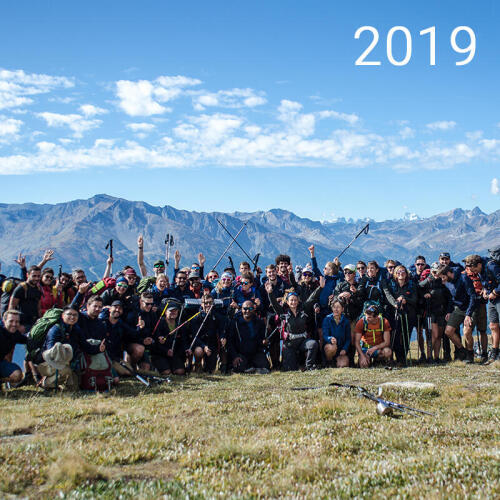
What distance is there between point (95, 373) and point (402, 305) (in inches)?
481

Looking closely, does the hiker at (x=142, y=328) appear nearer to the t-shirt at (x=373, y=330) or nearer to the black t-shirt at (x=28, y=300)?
the black t-shirt at (x=28, y=300)

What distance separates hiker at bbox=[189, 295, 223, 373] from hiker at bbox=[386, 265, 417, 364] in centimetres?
725

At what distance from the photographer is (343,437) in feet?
30.7

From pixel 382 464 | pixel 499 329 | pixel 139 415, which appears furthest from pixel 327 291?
pixel 382 464

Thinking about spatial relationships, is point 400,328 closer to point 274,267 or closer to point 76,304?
point 274,267

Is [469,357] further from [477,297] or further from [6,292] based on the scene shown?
[6,292]

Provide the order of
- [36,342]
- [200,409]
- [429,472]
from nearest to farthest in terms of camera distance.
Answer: [429,472], [200,409], [36,342]

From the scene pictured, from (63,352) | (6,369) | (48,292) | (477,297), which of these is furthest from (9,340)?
(477,297)

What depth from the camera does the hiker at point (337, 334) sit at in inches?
758

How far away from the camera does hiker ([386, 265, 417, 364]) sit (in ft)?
65.0

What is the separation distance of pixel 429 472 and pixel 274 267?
13885mm

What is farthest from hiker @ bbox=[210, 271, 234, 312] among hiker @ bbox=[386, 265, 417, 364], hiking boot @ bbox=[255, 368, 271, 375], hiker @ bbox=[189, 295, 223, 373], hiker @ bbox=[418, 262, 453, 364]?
hiker @ bbox=[418, 262, 453, 364]

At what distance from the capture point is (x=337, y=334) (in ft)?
63.7

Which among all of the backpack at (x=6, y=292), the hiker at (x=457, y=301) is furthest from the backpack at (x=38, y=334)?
the hiker at (x=457, y=301)
